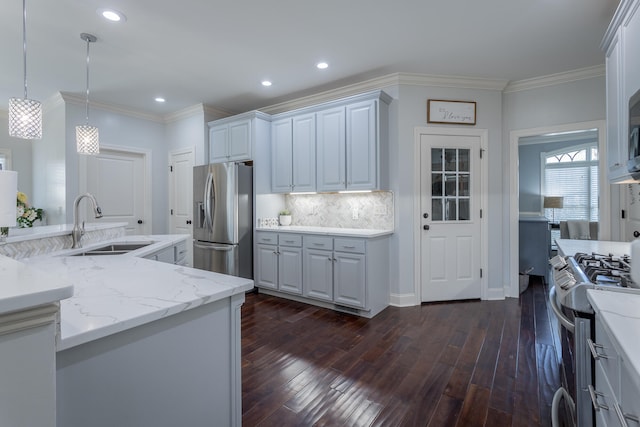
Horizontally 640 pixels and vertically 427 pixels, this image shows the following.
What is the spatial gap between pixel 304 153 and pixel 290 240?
112cm

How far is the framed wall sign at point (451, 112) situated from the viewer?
3656 millimetres

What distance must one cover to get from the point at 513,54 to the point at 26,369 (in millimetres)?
3965

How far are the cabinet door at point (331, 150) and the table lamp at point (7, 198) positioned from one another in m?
2.85

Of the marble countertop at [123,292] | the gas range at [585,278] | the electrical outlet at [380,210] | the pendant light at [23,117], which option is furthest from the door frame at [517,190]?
the pendant light at [23,117]

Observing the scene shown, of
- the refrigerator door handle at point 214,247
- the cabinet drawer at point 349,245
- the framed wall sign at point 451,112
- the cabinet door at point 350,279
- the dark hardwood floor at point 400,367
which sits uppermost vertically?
the framed wall sign at point 451,112

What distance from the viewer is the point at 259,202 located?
4.25 metres

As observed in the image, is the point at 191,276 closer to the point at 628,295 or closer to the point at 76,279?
the point at 76,279

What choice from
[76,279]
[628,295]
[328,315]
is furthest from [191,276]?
[328,315]

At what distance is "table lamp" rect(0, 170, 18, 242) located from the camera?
51.6 inches

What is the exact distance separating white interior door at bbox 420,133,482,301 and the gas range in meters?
1.62

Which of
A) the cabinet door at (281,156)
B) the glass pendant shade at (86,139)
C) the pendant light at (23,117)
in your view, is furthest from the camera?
the cabinet door at (281,156)

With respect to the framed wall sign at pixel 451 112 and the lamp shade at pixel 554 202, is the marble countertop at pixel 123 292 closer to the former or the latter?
the framed wall sign at pixel 451 112

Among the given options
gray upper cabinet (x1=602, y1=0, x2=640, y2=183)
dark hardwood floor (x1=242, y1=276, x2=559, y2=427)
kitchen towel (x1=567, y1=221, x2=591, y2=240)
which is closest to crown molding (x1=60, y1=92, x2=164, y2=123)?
dark hardwood floor (x1=242, y1=276, x2=559, y2=427)

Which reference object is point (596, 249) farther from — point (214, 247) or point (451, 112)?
point (214, 247)
